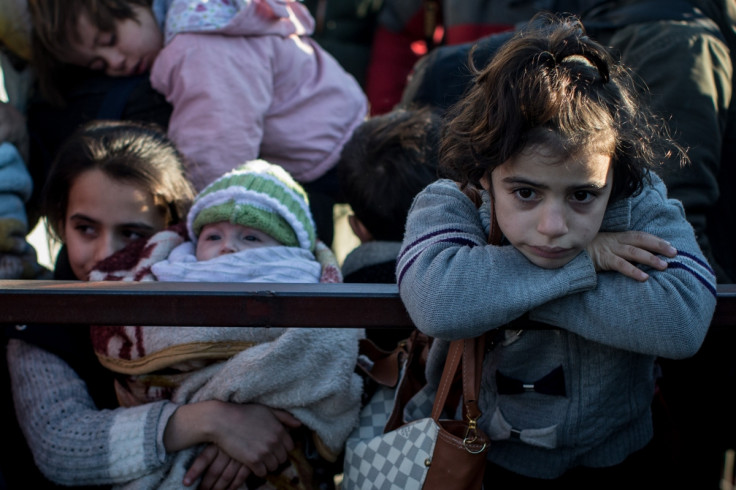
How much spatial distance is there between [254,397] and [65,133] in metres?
1.38

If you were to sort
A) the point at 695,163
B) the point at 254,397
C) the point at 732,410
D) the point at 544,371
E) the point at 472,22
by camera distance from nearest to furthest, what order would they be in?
the point at 544,371, the point at 254,397, the point at 695,163, the point at 732,410, the point at 472,22

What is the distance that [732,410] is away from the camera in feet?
7.46

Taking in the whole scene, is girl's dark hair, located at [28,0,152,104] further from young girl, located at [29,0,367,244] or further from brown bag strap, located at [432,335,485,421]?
brown bag strap, located at [432,335,485,421]

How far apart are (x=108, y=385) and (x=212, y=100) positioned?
2.98 feet

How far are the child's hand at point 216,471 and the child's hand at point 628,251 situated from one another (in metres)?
0.92

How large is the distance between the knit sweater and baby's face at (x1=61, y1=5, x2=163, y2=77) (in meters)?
1.38

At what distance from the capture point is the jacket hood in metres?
2.38

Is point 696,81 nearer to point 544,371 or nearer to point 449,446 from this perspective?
point 544,371

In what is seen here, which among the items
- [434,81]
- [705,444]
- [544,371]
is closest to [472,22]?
[434,81]

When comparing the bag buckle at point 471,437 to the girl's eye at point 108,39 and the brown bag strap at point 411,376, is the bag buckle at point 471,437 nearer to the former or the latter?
the brown bag strap at point 411,376

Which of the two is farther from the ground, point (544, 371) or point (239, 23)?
point (239, 23)

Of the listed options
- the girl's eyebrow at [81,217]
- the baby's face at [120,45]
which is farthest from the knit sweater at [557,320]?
the baby's face at [120,45]

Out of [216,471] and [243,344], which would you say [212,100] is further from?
[216,471]

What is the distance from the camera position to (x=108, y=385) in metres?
2.04
